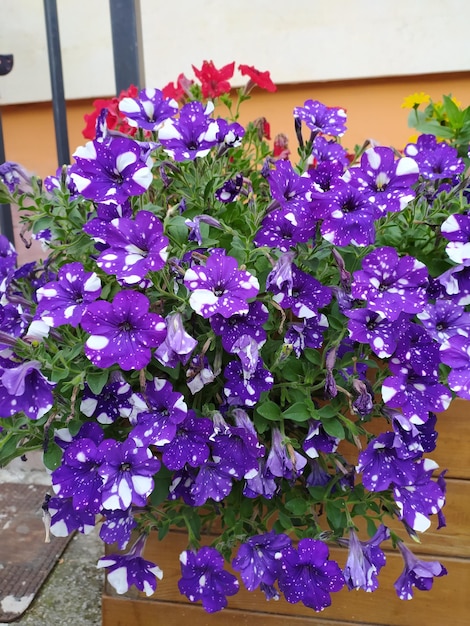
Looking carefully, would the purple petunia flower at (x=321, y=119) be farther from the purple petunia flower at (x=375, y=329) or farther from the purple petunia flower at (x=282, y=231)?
the purple petunia flower at (x=375, y=329)

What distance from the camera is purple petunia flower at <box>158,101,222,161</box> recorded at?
2.52 ft

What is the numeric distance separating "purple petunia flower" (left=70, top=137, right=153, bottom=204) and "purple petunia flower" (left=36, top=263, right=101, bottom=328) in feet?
0.34

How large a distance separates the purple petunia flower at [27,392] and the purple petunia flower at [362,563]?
463 mm

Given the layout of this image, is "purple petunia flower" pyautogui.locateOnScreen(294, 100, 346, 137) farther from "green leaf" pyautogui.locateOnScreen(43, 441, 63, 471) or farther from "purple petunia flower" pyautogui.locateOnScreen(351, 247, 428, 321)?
"green leaf" pyautogui.locateOnScreen(43, 441, 63, 471)

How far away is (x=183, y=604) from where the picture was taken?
100 cm

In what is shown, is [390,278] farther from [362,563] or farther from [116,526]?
[116,526]

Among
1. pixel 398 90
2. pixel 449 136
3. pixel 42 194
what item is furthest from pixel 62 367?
pixel 398 90

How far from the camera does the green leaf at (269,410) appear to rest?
743mm

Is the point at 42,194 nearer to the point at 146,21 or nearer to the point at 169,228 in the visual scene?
the point at 169,228

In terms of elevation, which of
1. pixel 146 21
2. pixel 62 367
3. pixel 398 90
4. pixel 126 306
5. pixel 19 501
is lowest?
pixel 19 501

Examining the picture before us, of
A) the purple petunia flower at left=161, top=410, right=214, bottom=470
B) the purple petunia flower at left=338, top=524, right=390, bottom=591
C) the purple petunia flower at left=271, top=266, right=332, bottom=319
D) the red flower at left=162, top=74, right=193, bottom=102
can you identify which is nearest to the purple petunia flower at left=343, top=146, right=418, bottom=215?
the purple petunia flower at left=271, top=266, right=332, bottom=319

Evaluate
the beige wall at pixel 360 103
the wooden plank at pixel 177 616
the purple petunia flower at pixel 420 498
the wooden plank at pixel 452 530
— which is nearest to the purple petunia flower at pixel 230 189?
the purple petunia flower at pixel 420 498

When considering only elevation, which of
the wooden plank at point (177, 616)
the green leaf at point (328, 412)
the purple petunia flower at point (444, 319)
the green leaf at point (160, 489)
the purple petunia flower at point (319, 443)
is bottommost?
the wooden plank at point (177, 616)

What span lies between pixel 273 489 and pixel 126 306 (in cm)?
33
